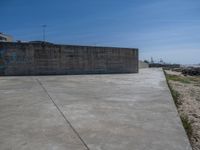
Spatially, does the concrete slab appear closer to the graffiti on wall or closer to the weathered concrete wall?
the graffiti on wall

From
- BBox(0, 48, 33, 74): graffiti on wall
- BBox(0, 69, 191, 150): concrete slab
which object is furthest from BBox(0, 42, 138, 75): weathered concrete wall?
BBox(0, 69, 191, 150): concrete slab

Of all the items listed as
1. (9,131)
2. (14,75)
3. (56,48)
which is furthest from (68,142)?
(56,48)

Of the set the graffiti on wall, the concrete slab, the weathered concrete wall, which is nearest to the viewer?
the concrete slab

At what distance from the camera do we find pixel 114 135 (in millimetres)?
2908

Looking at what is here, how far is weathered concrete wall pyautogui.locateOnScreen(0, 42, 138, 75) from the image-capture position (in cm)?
1330

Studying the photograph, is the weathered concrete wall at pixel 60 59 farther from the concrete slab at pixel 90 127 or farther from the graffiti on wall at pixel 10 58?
the concrete slab at pixel 90 127

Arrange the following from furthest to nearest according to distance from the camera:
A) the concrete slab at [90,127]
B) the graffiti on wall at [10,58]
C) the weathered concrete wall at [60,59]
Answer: the weathered concrete wall at [60,59]
the graffiti on wall at [10,58]
the concrete slab at [90,127]

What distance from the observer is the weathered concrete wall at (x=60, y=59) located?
1330 centimetres

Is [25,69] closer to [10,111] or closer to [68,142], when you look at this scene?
[10,111]

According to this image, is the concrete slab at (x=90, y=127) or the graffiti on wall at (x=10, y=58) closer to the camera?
the concrete slab at (x=90, y=127)

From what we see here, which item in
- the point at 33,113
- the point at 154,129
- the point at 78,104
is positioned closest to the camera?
the point at 154,129

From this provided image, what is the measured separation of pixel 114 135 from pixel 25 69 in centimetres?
1200

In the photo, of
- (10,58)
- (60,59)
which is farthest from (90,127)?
(60,59)

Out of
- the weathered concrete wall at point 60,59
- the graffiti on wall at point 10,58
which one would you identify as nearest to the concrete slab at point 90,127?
the graffiti on wall at point 10,58
